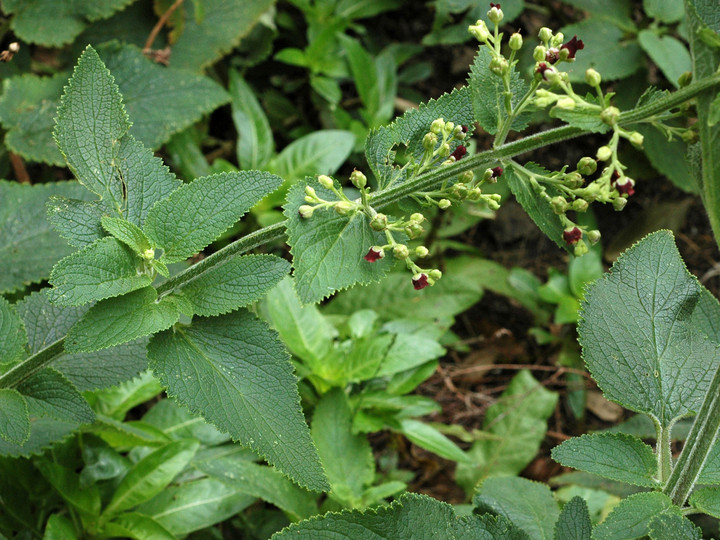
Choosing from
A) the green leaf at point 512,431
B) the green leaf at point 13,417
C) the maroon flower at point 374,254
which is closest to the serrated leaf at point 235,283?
the maroon flower at point 374,254

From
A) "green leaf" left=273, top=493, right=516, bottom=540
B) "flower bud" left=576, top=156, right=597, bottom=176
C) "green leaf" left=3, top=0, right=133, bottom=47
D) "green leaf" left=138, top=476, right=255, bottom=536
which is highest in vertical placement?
"green leaf" left=3, top=0, right=133, bottom=47

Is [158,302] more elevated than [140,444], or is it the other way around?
[158,302]

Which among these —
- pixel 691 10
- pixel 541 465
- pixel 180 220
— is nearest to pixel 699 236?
pixel 541 465

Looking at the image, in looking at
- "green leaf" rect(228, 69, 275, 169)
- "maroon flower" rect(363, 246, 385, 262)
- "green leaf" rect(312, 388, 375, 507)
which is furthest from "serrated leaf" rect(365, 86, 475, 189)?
"green leaf" rect(228, 69, 275, 169)

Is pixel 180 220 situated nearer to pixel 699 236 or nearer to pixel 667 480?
pixel 667 480

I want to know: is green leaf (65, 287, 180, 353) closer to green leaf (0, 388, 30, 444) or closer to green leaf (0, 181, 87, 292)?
green leaf (0, 388, 30, 444)

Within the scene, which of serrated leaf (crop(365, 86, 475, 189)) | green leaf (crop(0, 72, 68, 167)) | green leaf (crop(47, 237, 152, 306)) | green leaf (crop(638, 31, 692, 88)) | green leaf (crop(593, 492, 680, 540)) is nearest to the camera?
green leaf (crop(47, 237, 152, 306))

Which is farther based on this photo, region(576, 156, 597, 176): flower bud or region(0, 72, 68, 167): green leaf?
region(0, 72, 68, 167): green leaf
